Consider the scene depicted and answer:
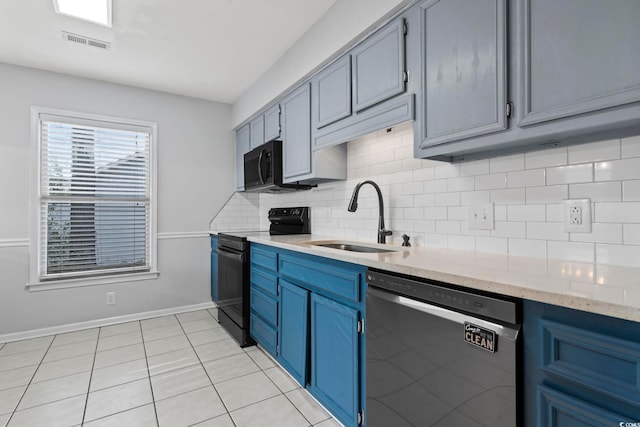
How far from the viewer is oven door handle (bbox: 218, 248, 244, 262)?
2742 millimetres

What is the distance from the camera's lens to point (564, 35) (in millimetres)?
1089

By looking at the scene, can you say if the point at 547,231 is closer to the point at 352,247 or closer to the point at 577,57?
the point at 577,57

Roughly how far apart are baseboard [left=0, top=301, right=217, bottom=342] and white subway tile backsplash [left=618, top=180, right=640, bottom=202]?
12.4 ft

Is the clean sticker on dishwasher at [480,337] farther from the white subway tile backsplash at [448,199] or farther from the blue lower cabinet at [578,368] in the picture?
the white subway tile backsplash at [448,199]

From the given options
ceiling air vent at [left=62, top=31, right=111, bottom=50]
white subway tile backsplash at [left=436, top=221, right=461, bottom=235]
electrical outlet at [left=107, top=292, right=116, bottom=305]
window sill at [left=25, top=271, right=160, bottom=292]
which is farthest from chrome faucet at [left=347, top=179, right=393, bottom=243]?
electrical outlet at [left=107, top=292, right=116, bottom=305]

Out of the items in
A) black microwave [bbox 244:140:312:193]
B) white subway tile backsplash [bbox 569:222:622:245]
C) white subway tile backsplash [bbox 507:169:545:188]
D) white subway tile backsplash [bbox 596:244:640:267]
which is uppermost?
black microwave [bbox 244:140:312:193]

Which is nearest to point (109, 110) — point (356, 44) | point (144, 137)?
point (144, 137)

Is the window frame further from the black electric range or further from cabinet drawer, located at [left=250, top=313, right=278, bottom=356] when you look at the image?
cabinet drawer, located at [left=250, top=313, right=278, bottom=356]

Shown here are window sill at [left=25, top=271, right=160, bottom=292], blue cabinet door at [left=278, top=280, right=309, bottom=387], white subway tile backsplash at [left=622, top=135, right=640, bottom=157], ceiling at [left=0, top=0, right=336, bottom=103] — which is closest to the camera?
white subway tile backsplash at [left=622, top=135, right=640, bottom=157]

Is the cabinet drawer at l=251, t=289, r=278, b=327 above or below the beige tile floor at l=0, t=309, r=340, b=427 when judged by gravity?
above

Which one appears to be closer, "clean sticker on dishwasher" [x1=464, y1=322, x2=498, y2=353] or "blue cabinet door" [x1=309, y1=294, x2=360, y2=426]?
"clean sticker on dishwasher" [x1=464, y1=322, x2=498, y2=353]

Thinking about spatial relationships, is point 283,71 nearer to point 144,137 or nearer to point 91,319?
point 144,137

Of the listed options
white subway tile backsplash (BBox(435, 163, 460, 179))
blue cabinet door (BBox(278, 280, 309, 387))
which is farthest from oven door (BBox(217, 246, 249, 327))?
white subway tile backsplash (BBox(435, 163, 460, 179))

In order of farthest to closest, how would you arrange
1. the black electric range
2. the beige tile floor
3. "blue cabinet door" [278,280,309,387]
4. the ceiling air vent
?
the black electric range, the ceiling air vent, "blue cabinet door" [278,280,309,387], the beige tile floor
